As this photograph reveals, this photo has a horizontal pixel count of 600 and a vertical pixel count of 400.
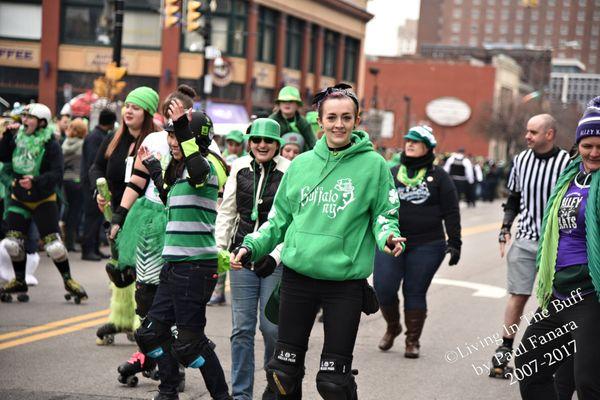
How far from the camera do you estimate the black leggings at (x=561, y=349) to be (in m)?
5.38

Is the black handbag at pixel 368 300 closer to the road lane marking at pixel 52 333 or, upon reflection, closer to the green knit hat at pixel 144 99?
the green knit hat at pixel 144 99

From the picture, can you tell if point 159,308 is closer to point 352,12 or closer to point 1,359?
point 1,359

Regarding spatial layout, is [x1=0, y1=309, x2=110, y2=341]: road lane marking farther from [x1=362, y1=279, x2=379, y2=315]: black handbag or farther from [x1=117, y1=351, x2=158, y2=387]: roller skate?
[x1=362, y1=279, x2=379, y2=315]: black handbag

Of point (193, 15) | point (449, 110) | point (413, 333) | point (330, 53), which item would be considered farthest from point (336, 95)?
point (449, 110)

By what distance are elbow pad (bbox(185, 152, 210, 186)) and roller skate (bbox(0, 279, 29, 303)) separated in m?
5.25

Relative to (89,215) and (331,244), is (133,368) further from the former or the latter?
(89,215)

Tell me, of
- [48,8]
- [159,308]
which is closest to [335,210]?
[159,308]

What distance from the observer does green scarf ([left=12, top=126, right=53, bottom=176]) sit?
10.8 metres

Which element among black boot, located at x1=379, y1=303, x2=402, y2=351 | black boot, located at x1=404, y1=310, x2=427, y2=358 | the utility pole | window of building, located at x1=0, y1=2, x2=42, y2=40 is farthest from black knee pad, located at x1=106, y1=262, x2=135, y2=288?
window of building, located at x1=0, y1=2, x2=42, y2=40

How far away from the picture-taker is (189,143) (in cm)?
605

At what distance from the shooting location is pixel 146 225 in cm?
742

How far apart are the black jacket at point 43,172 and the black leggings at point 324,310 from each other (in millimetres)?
5752

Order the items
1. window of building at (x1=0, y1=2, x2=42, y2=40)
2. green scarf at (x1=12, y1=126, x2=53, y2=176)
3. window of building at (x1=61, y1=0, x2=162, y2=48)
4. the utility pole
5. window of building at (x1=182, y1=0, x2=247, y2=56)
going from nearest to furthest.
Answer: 1. green scarf at (x1=12, y1=126, x2=53, y2=176)
2. the utility pole
3. window of building at (x1=0, y1=2, x2=42, y2=40)
4. window of building at (x1=61, y1=0, x2=162, y2=48)
5. window of building at (x1=182, y1=0, x2=247, y2=56)

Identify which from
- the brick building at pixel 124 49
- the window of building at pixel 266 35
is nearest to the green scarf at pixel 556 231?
the brick building at pixel 124 49
